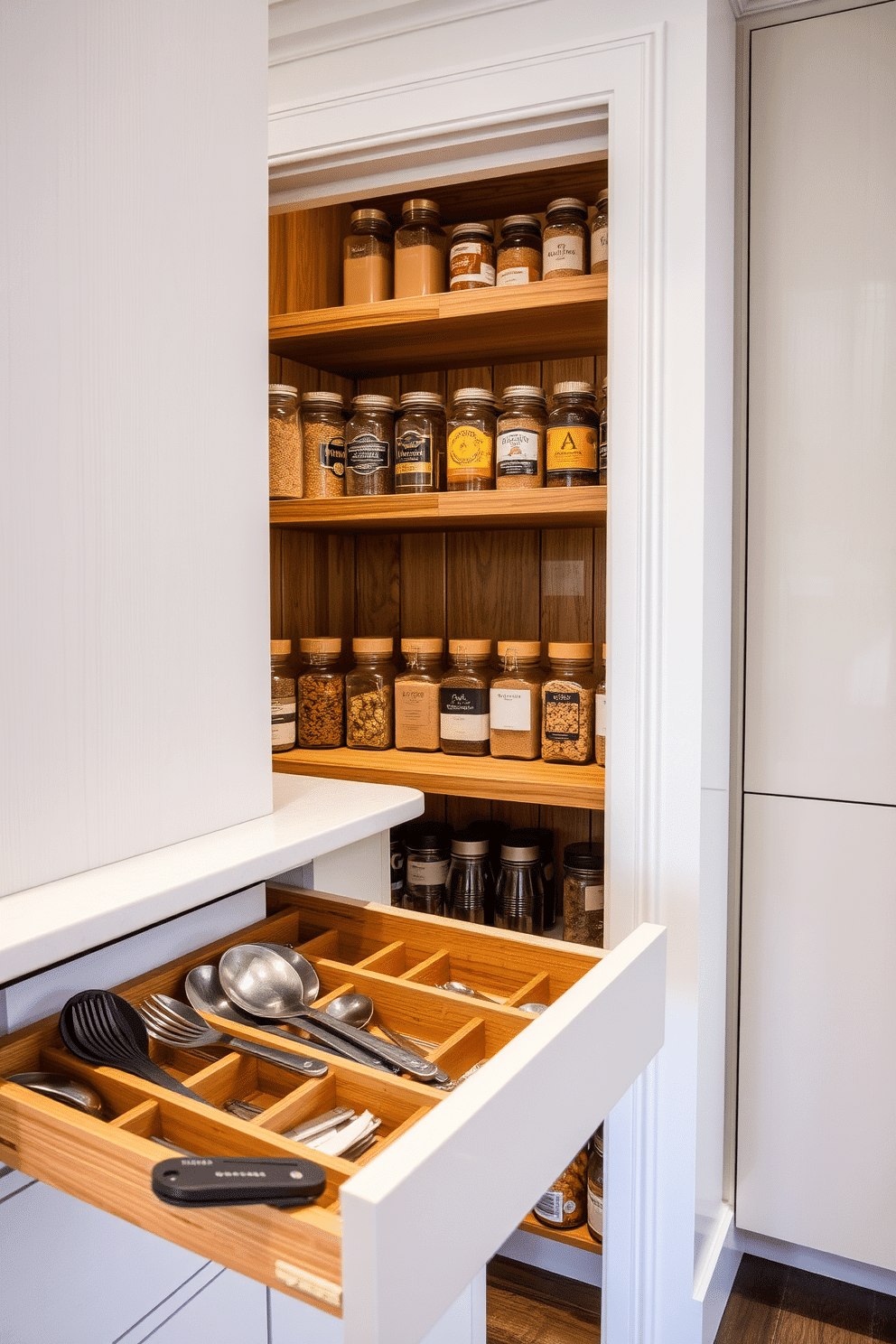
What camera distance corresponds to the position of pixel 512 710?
1.54 meters

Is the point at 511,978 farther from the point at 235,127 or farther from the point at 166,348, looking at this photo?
the point at 235,127

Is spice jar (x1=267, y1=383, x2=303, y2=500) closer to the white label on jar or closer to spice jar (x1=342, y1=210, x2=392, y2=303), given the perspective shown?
spice jar (x1=342, y1=210, x2=392, y2=303)

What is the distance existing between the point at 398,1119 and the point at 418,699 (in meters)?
0.97

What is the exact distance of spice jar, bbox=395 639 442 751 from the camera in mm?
1627

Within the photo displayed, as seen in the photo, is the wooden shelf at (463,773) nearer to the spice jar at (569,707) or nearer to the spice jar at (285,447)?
the spice jar at (569,707)

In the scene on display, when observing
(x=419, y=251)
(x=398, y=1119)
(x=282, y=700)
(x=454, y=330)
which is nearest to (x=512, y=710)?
(x=282, y=700)

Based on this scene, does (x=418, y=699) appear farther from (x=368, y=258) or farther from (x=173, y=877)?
(x=173, y=877)

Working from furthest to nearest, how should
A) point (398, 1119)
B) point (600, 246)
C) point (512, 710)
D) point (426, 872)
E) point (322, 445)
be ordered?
point (426, 872), point (322, 445), point (512, 710), point (600, 246), point (398, 1119)

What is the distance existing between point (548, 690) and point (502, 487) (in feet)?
1.10

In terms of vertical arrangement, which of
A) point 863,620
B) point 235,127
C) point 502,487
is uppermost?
point 235,127

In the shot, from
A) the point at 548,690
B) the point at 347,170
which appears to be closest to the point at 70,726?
the point at 548,690

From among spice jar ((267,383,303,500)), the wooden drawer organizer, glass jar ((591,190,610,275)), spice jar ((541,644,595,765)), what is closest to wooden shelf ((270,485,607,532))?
spice jar ((267,383,303,500))

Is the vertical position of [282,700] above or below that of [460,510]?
below

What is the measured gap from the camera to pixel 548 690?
1.51 meters
